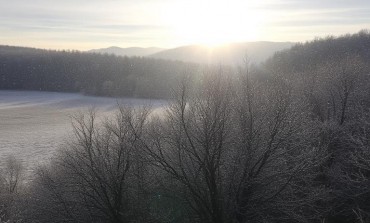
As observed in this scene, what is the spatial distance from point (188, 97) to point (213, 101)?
146cm

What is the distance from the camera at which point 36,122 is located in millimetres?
48094

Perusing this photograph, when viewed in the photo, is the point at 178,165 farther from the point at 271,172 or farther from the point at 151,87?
the point at 151,87

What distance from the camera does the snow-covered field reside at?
108 feet

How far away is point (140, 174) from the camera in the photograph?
19.5 metres

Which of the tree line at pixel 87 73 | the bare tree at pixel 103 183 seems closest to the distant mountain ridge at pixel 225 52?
the tree line at pixel 87 73

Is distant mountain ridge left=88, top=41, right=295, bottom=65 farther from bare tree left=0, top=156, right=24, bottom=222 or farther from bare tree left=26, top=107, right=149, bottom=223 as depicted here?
bare tree left=26, top=107, right=149, bottom=223

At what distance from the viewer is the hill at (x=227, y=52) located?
117 meters

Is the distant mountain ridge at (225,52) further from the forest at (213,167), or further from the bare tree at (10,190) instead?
the forest at (213,167)

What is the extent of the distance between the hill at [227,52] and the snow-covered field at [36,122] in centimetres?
4497

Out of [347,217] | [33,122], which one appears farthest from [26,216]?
[33,122]

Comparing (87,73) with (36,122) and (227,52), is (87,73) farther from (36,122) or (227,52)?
(227,52)

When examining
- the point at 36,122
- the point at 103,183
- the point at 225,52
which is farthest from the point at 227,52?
the point at 103,183

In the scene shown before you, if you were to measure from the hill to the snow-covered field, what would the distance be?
44974mm

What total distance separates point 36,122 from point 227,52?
8481 cm
